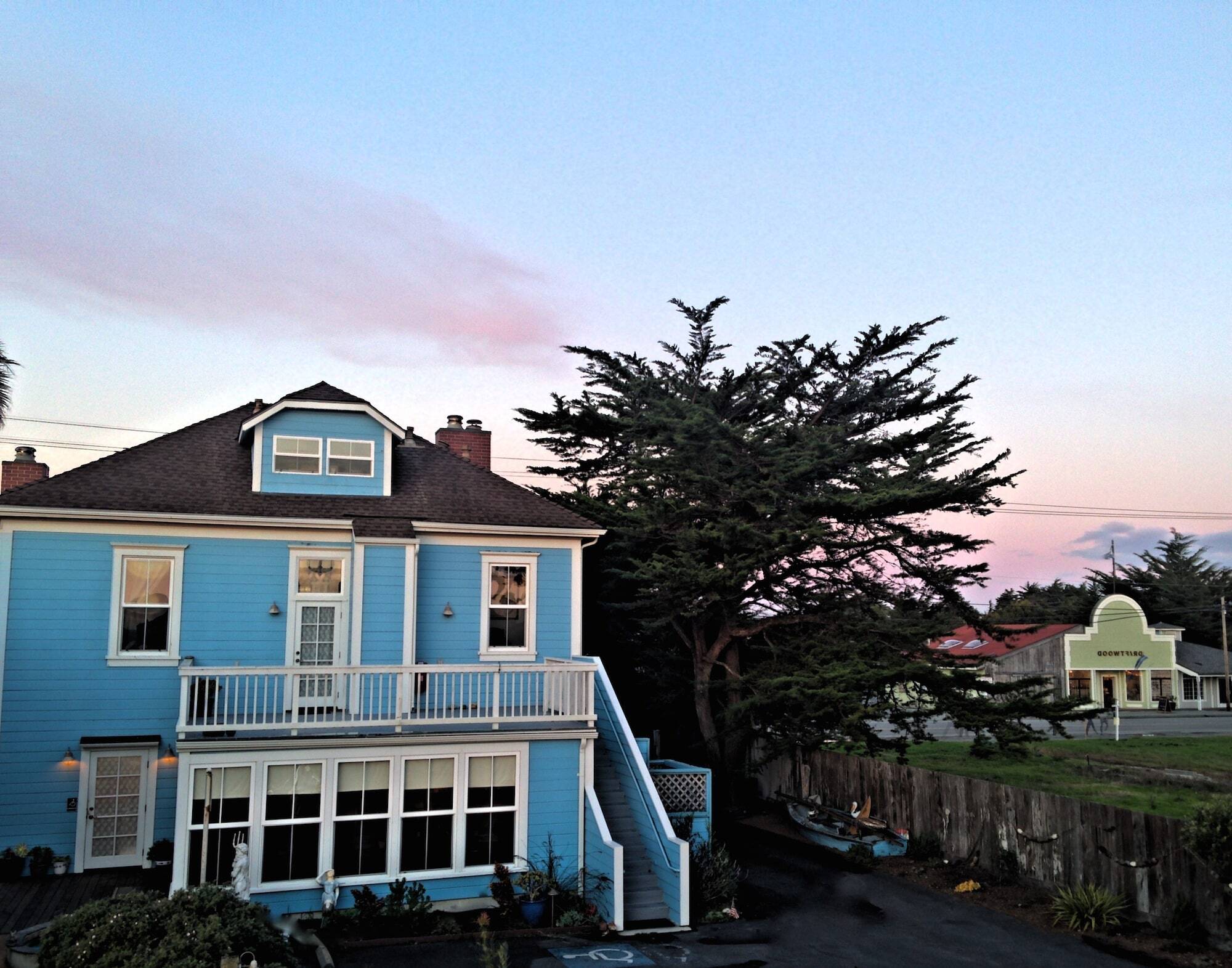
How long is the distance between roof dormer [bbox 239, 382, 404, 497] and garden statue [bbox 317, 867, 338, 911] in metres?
7.18

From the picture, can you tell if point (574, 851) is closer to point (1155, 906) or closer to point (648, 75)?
point (1155, 906)

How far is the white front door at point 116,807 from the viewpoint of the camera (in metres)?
15.6

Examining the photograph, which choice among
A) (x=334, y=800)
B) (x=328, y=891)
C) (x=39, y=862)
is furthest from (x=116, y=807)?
(x=328, y=891)

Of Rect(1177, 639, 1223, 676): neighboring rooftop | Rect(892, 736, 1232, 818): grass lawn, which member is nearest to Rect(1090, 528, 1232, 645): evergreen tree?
Rect(1177, 639, 1223, 676): neighboring rooftop

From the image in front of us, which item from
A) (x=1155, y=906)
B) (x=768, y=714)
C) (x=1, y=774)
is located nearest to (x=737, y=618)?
(x=768, y=714)

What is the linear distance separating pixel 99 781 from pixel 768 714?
1434 centimetres

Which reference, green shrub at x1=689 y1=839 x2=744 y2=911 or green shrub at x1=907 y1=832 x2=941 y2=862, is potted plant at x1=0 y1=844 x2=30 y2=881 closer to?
green shrub at x1=689 y1=839 x2=744 y2=911

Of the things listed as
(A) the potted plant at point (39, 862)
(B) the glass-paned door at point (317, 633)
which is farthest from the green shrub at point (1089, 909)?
(A) the potted plant at point (39, 862)

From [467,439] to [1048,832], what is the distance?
14841 mm

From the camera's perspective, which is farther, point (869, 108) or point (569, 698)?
point (869, 108)

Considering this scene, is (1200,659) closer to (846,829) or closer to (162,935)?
(846,829)

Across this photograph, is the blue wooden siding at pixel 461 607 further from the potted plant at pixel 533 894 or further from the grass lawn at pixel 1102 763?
the grass lawn at pixel 1102 763

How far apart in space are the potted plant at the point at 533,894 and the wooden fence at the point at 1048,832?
27.1ft

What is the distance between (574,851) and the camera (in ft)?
51.1
